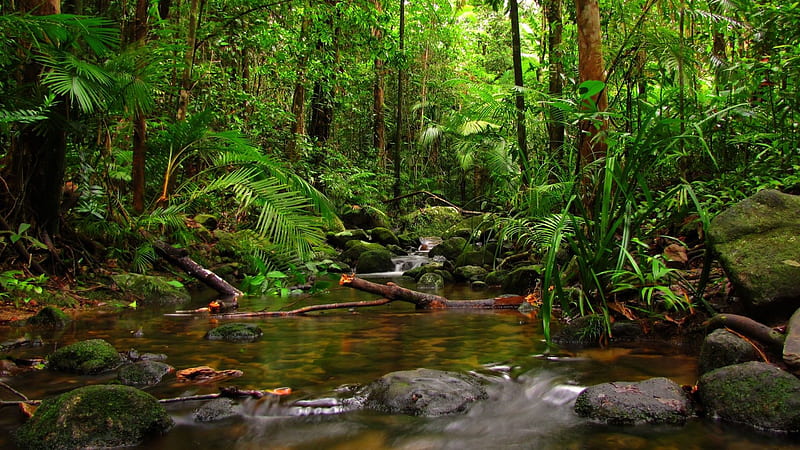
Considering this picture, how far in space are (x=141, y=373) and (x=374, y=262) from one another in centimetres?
781

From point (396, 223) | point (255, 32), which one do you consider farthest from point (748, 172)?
point (396, 223)

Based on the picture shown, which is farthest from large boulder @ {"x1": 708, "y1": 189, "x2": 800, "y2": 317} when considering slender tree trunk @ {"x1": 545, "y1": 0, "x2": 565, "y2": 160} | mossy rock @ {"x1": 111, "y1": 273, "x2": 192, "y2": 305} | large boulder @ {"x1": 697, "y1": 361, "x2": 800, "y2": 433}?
mossy rock @ {"x1": 111, "y1": 273, "x2": 192, "y2": 305}

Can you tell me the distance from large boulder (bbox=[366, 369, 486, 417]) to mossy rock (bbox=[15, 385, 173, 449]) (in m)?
1.00

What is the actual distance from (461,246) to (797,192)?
23.4 ft

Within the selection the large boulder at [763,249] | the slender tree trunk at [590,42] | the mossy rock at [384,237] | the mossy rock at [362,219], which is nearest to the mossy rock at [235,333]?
the large boulder at [763,249]

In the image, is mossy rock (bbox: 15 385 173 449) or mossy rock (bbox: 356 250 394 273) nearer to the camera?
mossy rock (bbox: 15 385 173 449)

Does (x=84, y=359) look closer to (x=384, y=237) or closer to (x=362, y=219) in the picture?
(x=384, y=237)

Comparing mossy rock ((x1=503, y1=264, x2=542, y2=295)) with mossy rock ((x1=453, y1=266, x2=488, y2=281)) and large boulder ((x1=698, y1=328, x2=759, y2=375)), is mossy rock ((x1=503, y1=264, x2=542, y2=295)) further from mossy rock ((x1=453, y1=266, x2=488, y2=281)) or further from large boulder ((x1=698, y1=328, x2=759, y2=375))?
large boulder ((x1=698, y1=328, x2=759, y2=375))

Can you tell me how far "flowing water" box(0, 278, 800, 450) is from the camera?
7.39ft

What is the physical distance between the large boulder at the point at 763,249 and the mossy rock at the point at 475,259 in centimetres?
579

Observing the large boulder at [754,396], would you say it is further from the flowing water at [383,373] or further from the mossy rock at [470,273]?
the mossy rock at [470,273]

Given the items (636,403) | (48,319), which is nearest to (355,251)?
(48,319)

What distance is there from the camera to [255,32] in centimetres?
973

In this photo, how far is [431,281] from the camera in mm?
8164
